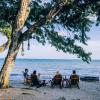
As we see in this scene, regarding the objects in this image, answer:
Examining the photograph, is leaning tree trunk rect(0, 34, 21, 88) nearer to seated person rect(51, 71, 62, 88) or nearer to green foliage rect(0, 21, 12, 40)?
green foliage rect(0, 21, 12, 40)

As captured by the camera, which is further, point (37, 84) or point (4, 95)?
point (37, 84)

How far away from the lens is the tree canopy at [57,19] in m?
27.0

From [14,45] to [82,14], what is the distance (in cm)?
569

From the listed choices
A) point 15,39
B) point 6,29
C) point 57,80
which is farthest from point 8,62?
point 57,80

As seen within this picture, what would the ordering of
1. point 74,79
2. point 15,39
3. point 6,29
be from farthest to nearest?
1. point 74,79
2. point 6,29
3. point 15,39

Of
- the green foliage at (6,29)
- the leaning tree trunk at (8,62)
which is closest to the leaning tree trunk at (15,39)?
the leaning tree trunk at (8,62)

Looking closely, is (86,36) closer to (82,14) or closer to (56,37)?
(56,37)

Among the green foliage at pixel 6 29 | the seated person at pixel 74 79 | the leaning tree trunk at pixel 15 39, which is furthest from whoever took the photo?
the seated person at pixel 74 79

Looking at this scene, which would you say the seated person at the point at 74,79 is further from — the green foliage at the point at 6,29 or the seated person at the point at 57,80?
the green foliage at the point at 6,29

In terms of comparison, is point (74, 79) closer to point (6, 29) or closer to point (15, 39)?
point (6, 29)

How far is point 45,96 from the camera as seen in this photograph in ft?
83.8

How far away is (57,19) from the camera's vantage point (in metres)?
30.2

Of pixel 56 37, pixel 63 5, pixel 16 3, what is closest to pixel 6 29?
pixel 16 3

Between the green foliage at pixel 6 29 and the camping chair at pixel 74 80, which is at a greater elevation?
the green foliage at pixel 6 29
